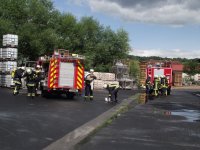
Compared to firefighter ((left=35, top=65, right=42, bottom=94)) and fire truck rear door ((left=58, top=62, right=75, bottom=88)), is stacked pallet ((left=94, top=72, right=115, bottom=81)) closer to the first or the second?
fire truck rear door ((left=58, top=62, right=75, bottom=88))

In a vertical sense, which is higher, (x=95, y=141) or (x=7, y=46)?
(x=7, y=46)

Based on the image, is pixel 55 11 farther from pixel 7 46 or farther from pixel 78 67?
pixel 78 67

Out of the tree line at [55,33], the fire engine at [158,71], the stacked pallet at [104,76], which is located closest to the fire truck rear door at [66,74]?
the fire engine at [158,71]

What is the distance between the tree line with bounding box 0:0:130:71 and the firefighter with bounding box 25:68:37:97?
24656 millimetres

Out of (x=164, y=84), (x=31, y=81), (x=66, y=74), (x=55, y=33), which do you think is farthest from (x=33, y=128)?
(x=55, y=33)

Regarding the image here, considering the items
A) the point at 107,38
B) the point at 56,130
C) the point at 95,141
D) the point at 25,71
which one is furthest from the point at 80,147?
the point at 107,38

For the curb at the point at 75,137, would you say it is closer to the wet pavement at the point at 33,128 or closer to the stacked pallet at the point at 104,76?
the wet pavement at the point at 33,128

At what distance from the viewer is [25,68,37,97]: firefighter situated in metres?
22.0

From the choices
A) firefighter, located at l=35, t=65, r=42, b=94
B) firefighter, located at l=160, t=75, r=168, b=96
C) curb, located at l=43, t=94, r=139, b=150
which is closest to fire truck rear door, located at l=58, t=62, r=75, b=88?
firefighter, located at l=35, t=65, r=42, b=94

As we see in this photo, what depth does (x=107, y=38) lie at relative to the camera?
2785 inches

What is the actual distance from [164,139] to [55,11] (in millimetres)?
48842

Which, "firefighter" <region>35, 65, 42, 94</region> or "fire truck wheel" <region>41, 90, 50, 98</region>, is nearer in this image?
"firefighter" <region>35, 65, 42, 94</region>

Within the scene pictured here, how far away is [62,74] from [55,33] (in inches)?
1304

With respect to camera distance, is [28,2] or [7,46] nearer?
[7,46]
